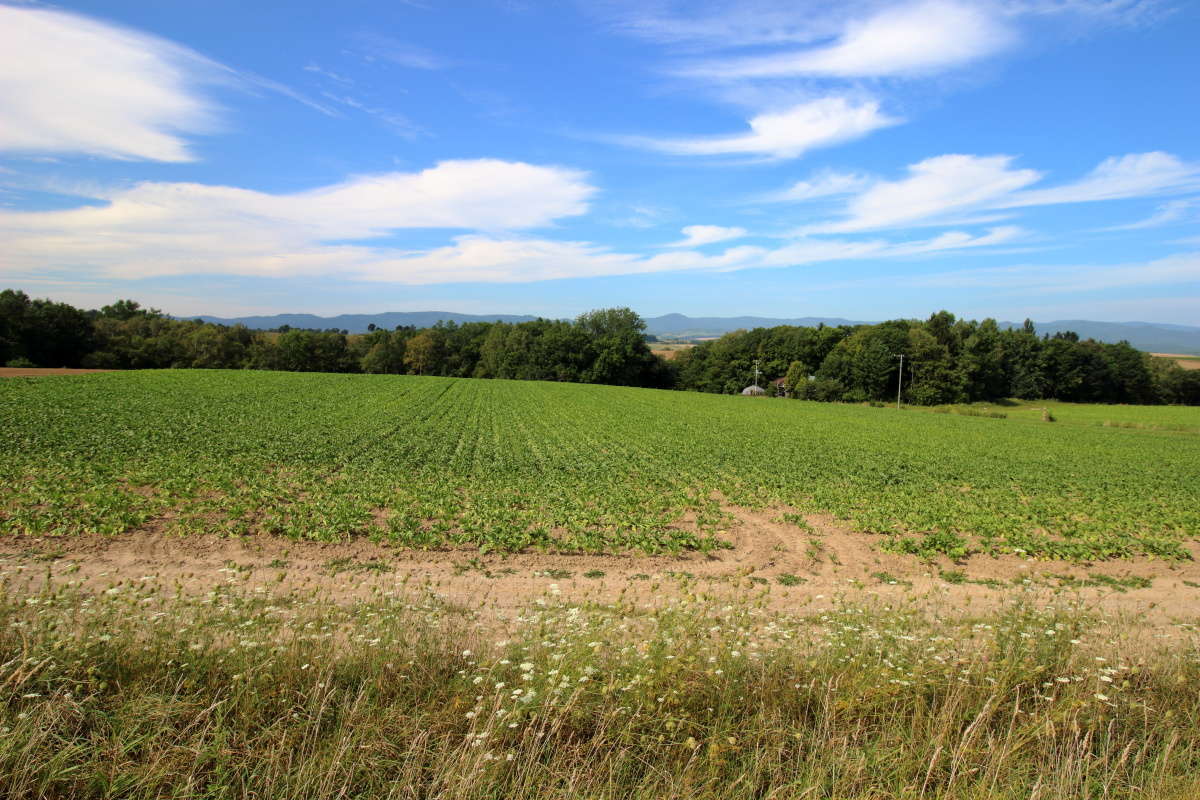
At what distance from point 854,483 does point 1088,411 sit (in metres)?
68.7

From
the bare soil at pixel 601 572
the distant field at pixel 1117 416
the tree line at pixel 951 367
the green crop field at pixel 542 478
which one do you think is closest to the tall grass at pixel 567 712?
the bare soil at pixel 601 572

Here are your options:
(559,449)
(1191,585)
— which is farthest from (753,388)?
(1191,585)

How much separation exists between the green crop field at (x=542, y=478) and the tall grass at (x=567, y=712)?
6.60m

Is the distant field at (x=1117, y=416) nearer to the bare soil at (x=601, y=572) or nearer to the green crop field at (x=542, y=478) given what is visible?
the green crop field at (x=542, y=478)

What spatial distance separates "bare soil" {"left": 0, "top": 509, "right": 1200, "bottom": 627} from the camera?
906 cm

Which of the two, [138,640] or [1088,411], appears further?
[1088,411]

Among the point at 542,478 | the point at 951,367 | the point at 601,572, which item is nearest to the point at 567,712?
the point at 601,572

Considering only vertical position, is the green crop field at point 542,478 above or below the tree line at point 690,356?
below

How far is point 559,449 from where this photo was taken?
83.2 ft

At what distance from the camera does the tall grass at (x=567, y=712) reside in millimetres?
3746

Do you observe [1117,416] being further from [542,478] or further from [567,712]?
[567,712]

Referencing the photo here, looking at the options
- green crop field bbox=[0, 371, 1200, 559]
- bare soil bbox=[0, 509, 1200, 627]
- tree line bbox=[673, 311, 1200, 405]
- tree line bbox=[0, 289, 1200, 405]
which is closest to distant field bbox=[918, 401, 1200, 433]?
tree line bbox=[673, 311, 1200, 405]

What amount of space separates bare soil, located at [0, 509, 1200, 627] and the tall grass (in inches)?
119

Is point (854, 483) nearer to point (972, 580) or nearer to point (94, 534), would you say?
point (972, 580)
